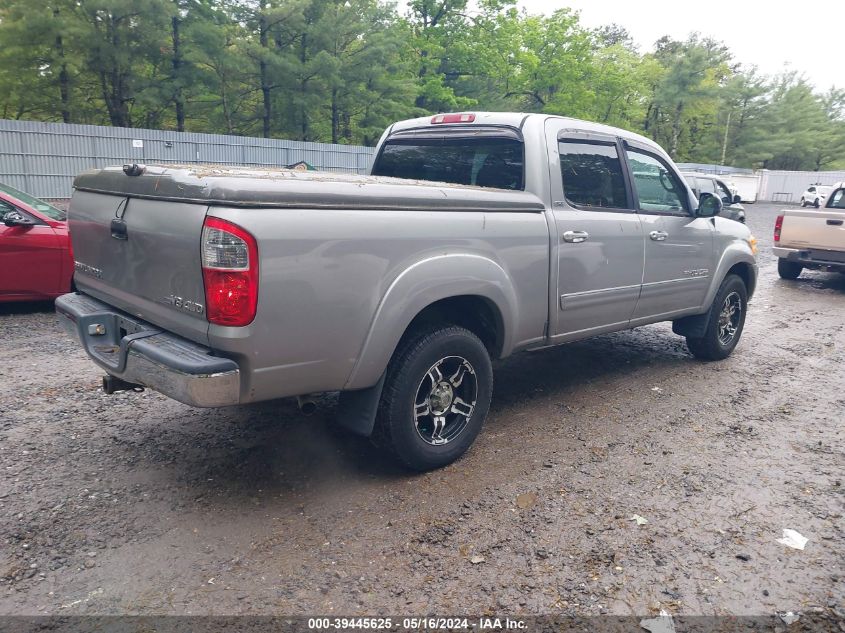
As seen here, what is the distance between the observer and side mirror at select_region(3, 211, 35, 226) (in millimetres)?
6750

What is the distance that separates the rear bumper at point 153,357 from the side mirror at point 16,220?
3.84 m

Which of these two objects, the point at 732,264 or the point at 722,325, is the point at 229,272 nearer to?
the point at 732,264

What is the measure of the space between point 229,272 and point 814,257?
11.3m

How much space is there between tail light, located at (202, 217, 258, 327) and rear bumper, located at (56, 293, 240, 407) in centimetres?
22

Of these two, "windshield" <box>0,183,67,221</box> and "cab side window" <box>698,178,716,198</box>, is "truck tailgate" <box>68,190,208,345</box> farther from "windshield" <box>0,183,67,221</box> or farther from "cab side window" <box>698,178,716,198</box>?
"cab side window" <box>698,178,716,198</box>

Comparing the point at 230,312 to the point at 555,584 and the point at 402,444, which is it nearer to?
the point at 402,444

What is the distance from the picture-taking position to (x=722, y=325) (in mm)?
6324

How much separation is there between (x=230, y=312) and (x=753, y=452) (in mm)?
3420

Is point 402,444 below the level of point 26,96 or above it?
below

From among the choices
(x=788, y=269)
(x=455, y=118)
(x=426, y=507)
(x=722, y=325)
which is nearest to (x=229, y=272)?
(x=426, y=507)

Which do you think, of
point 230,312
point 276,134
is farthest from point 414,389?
point 276,134

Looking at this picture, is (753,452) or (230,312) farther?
(753,452)

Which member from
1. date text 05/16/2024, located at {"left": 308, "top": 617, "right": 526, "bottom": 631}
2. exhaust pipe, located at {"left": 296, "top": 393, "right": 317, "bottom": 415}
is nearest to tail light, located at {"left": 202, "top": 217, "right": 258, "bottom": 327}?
exhaust pipe, located at {"left": 296, "top": 393, "right": 317, "bottom": 415}

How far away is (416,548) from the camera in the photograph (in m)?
3.02
